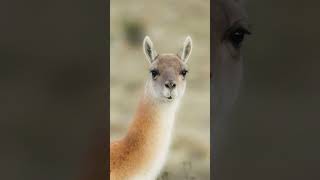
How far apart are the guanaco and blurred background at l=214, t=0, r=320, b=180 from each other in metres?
0.28

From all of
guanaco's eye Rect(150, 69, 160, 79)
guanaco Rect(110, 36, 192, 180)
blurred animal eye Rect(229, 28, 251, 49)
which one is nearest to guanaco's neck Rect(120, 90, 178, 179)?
guanaco Rect(110, 36, 192, 180)

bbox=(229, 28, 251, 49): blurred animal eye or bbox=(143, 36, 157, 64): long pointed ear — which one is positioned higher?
bbox=(229, 28, 251, 49): blurred animal eye

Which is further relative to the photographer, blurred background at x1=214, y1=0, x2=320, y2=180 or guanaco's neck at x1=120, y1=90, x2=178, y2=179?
blurred background at x1=214, y1=0, x2=320, y2=180

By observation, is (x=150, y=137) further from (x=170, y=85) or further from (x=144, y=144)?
(x=170, y=85)

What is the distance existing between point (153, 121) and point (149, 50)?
30 centimetres

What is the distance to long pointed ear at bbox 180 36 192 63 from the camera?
97.8 inches

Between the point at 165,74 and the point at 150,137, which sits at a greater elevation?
the point at 165,74

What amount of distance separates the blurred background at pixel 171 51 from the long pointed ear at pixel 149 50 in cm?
2

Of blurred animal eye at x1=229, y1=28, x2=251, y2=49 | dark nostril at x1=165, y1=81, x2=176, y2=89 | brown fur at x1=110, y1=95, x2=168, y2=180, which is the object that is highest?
blurred animal eye at x1=229, y1=28, x2=251, y2=49

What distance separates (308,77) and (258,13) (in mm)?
394

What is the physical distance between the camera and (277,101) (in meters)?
2.75

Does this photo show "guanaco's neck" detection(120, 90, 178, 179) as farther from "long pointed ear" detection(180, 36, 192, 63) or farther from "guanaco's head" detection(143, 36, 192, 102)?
"long pointed ear" detection(180, 36, 192, 63)
